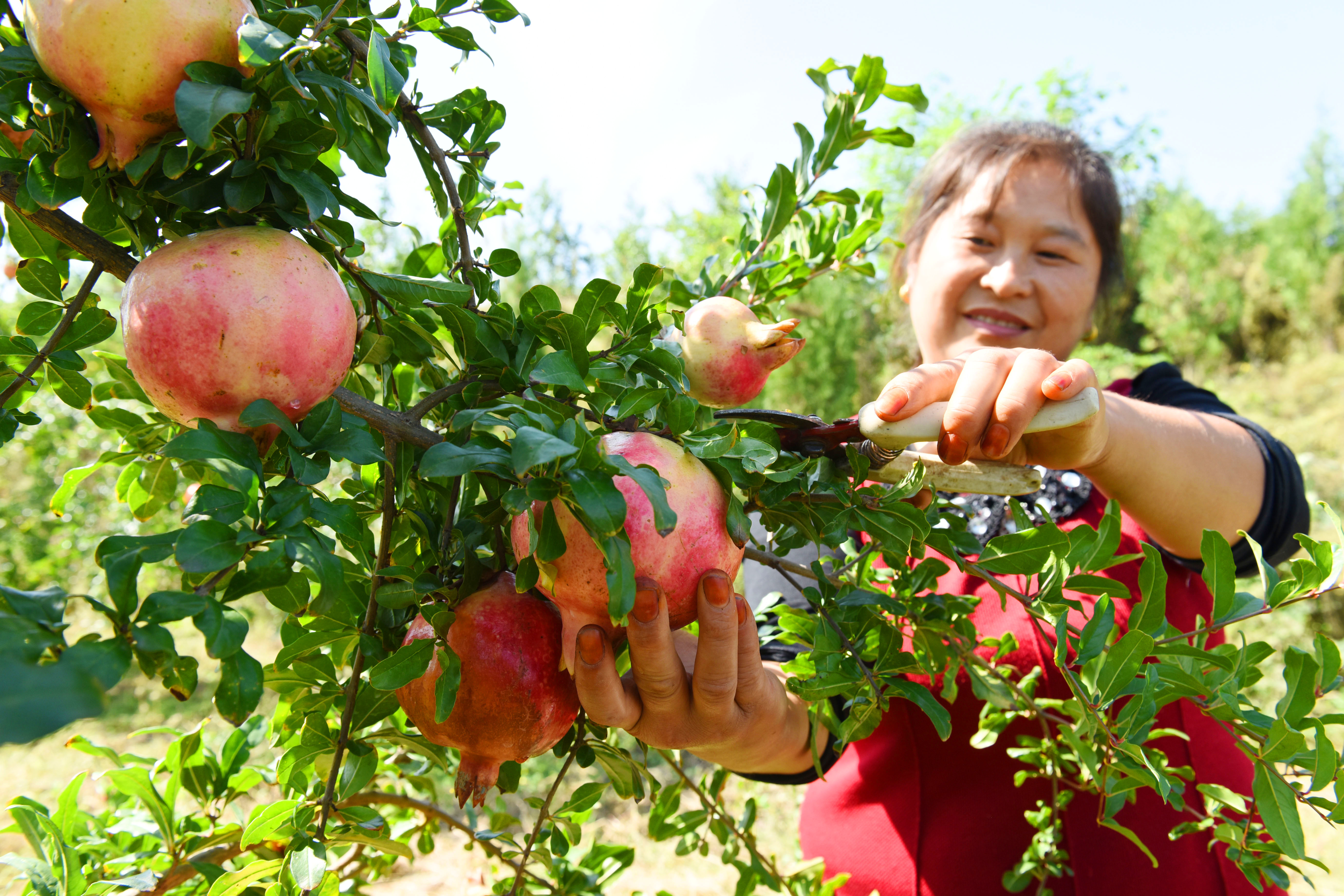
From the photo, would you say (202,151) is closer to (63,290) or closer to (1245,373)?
(63,290)

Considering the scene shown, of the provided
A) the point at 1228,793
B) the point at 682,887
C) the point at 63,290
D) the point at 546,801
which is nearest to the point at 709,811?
the point at 546,801

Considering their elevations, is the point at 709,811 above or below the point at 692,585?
below

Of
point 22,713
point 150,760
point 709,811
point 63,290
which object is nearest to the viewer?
point 22,713

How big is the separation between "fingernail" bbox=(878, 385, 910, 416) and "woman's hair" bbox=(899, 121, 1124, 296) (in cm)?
120

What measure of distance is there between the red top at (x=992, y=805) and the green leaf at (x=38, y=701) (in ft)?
3.47

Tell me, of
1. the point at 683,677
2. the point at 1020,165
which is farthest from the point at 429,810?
the point at 1020,165

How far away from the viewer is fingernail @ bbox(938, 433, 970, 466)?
662mm

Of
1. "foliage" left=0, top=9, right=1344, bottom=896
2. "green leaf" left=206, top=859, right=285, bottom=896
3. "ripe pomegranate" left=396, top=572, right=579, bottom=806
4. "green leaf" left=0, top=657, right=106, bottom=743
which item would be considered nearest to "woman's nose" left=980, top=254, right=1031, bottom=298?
"foliage" left=0, top=9, right=1344, bottom=896

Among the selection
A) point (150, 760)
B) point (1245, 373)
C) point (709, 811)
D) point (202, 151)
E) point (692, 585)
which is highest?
point (202, 151)

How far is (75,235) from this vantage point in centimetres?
53

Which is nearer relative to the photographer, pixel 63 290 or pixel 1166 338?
pixel 63 290

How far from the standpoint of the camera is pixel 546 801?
78cm

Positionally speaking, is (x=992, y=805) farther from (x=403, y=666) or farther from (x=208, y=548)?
(x=208, y=548)

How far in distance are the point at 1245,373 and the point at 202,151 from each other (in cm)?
1341
